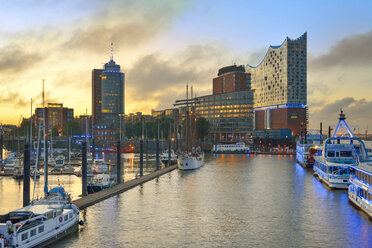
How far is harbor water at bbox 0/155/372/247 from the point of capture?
3422cm

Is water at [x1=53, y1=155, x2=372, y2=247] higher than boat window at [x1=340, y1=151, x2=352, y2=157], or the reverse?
boat window at [x1=340, y1=151, x2=352, y2=157]

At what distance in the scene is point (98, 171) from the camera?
305 ft

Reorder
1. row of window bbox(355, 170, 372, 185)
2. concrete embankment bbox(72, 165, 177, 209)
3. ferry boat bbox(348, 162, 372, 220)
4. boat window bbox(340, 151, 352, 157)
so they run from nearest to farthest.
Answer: row of window bbox(355, 170, 372, 185)
ferry boat bbox(348, 162, 372, 220)
concrete embankment bbox(72, 165, 177, 209)
boat window bbox(340, 151, 352, 157)

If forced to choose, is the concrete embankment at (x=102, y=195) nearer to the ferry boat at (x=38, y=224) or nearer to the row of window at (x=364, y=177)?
the ferry boat at (x=38, y=224)

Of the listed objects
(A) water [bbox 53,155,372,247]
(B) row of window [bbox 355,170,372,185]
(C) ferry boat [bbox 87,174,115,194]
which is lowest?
(A) water [bbox 53,155,372,247]

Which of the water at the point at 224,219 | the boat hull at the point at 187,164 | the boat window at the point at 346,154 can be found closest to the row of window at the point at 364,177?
the water at the point at 224,219

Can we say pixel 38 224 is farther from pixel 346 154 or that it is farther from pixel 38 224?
pixel 346 154

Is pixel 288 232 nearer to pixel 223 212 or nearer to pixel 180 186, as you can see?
pixel 223 212

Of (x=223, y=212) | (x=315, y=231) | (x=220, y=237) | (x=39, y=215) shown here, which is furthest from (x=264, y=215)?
(x=39, y=215)

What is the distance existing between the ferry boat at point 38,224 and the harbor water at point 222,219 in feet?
3.84

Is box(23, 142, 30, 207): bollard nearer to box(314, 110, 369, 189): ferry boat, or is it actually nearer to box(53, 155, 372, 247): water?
box(53, 155, 372, 247): water

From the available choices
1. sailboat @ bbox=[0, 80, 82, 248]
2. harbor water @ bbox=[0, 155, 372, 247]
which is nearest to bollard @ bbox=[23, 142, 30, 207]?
sailboat @ bbox=[0, 80, 82, 248]

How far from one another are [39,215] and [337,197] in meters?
40.9

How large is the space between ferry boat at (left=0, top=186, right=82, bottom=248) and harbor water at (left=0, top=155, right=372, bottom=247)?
1.17 m
